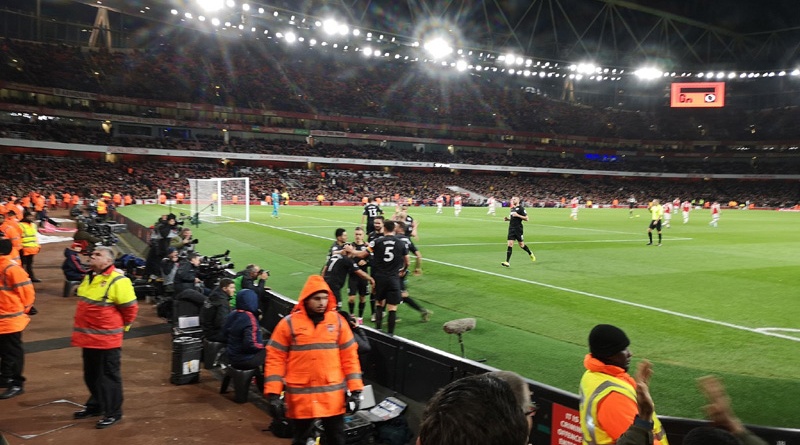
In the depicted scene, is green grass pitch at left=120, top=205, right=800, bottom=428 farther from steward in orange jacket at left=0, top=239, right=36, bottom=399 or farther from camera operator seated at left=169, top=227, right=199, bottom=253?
steward in orange jacket at left=0, top=239, right=36, bottom=399

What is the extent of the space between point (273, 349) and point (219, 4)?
1719 inches

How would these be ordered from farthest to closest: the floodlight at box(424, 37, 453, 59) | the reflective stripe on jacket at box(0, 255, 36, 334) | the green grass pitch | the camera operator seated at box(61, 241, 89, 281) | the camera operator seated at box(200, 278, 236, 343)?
1. the floodlight at box(424, 37, 453, 59)
2. the camera operator seated at box(61, 241, 89, 281)
3. the camera operator seated at box(200, 278, 236, 343)
4. the green grass pitch
5. the reflective stripe on jacket at box(0, 255, 36, 334)

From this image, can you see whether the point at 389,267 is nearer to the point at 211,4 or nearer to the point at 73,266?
the point at 73,266

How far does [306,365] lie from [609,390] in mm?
2707

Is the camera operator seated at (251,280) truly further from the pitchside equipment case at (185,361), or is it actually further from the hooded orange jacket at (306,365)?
the hooded orange jacket at (306,365)

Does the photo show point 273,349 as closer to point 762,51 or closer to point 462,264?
point 462,264

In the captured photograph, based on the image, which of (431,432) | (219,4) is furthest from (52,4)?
(431,432)

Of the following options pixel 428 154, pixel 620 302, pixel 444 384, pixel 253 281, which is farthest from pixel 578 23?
pixel 444 384

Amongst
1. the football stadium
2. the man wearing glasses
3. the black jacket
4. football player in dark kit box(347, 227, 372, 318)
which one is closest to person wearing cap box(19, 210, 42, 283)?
the football stadium

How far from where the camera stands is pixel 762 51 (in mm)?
74500

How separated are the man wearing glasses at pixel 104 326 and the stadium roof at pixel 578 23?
4293 cm

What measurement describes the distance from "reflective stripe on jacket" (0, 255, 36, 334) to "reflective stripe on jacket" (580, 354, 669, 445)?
7.35 meters

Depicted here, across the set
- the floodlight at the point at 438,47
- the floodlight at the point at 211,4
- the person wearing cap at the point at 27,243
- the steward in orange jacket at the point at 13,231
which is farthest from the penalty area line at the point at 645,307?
the floodlight at the point at 438,47

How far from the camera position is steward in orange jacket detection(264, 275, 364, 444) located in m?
4.82
